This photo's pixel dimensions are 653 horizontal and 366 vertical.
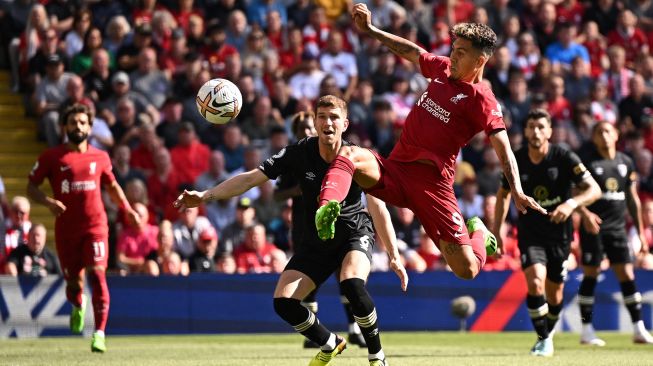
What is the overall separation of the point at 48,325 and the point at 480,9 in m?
11.0

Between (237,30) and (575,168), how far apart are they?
10141mm

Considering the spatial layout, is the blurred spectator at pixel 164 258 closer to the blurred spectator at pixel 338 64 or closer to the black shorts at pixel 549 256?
the blurred spectator at pixel 338 64

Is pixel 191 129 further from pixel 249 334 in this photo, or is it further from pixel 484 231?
pixel 484 231

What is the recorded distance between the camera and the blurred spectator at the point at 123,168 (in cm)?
2008

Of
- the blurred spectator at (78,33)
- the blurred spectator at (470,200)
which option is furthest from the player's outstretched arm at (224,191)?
the blurred spectator at (78,33)

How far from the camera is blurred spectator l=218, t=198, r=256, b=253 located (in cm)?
1948

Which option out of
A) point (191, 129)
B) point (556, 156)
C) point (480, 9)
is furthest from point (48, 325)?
point (480, 9)

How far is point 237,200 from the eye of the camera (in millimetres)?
20359

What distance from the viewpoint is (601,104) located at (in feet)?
78.8

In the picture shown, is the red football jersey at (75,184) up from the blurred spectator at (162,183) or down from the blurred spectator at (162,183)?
up

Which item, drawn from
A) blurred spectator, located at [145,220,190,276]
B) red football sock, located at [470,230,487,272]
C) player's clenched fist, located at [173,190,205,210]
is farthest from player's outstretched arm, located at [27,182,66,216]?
red football sock, located at [470,230,487,272]

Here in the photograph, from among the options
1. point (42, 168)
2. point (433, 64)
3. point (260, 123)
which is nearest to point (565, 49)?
point (260, 123)

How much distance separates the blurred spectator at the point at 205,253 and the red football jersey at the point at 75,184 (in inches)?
159

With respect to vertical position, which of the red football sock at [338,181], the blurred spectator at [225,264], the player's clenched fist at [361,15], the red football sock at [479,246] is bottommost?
the blurred spectator at [225,264]
